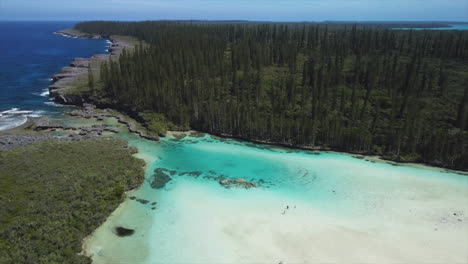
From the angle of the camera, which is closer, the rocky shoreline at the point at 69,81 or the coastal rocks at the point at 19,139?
the coastal rocks at the point at 19,139

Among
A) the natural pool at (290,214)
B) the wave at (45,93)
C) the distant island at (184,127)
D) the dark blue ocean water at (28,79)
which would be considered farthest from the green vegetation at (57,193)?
the wave at (45,93)

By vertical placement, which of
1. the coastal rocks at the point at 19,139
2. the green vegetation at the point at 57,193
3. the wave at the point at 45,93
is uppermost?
the wave at the point at 45,93

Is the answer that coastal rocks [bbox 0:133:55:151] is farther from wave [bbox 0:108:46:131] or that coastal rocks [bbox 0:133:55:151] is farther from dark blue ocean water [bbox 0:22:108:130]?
dark blue ocean water [bbox 0:22:108:130]

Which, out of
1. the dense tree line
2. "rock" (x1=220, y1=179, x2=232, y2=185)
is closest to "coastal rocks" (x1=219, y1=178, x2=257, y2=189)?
"rock" (x1=220, y1=179, x2=232, y2=185)

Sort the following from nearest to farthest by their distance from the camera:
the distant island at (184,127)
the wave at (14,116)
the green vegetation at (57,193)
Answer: the green vegetation at (57,193) < the distant island at (184,127) < the wave at (14,116)

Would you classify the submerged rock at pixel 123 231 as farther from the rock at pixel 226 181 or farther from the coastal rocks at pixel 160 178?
the rock at pixel 226 181

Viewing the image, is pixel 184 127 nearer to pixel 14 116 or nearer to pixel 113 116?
pixel 113 116

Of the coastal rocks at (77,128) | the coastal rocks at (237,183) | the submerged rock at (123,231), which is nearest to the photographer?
the submerged rock at (123,231)
